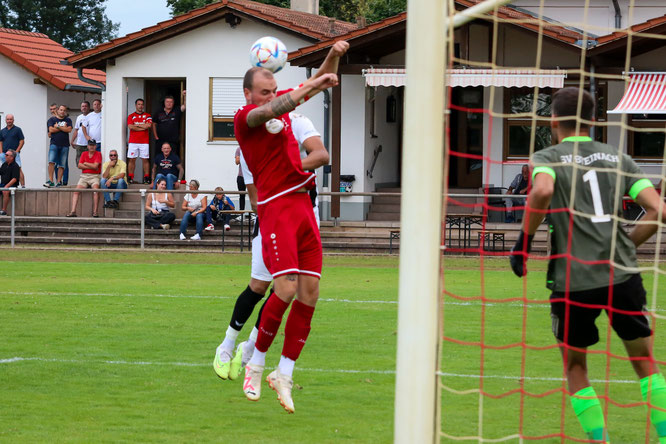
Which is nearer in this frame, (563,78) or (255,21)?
(563,78)

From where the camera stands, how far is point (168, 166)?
2648 cm

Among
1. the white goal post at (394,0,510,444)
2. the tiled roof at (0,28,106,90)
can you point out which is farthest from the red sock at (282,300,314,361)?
the tiled roof at (0,28,106,90)

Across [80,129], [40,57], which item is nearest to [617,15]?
[80,129]

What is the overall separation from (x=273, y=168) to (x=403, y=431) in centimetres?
281

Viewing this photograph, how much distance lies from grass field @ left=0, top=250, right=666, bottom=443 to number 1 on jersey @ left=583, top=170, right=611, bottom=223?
104 cm

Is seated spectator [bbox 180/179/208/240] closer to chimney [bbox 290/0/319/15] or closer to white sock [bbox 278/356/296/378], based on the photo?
white sock [bbox 278/356/296/378]

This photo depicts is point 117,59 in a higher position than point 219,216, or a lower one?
higher

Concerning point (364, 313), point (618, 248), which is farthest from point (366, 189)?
point (618, 248)

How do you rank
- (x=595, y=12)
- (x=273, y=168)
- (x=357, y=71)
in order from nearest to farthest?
(x=273, y=168) → (x=357, y=71) → (x=595, y=12)

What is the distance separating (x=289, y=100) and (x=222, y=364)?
213cm

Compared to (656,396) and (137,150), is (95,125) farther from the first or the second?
(656,396)

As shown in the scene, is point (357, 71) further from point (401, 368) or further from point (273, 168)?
point (401, 368)

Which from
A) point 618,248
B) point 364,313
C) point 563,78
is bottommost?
point 364,313

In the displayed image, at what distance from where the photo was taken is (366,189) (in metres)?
27.2
